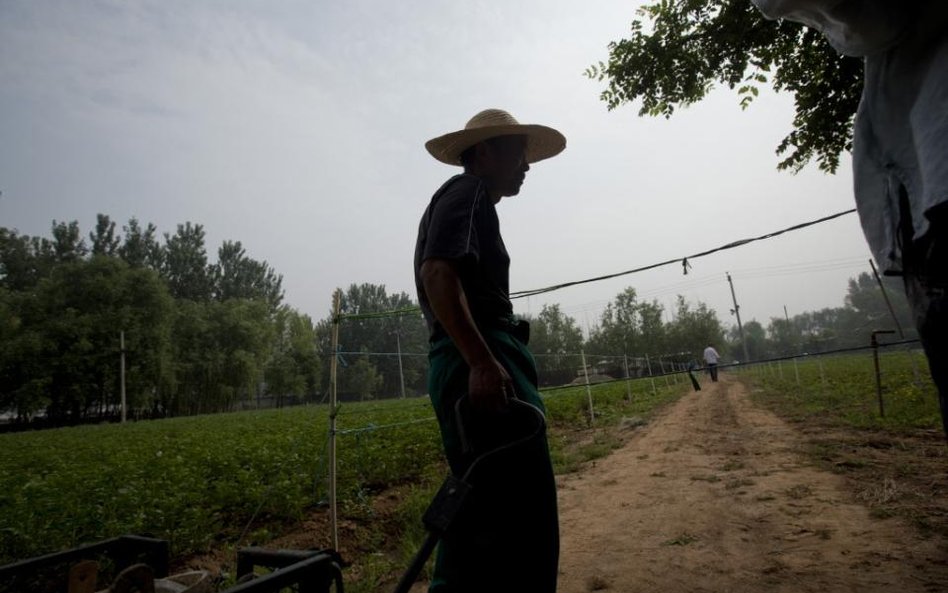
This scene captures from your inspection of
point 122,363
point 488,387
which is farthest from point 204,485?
point 122,363

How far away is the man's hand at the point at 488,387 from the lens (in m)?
1.46

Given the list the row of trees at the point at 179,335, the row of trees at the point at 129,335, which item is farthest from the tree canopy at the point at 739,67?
the row of trees at the point at 129,335

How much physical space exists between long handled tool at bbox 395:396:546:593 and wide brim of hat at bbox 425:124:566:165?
1325 mm

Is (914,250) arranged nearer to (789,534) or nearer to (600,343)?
(789,534)

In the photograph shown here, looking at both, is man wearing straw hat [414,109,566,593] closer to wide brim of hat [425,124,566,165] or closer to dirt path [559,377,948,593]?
wide brim of hat [425,124,566,165]

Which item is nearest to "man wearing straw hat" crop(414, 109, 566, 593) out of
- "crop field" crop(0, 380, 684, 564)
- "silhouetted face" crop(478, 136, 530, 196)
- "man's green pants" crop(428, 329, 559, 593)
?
"man's green pants" crop(428, 329, 559, 593)

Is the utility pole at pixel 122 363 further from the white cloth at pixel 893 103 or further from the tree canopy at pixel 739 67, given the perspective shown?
the white cloth at pixel 893 103

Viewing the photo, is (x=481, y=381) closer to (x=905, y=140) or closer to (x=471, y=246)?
(x=471, y=246)

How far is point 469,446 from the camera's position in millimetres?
1433

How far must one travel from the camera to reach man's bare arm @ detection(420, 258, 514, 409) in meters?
1.46

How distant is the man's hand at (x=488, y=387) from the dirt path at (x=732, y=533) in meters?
1.97

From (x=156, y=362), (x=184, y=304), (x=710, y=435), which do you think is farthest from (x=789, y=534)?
(x=184, y=304)

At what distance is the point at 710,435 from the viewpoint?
783 centimetres

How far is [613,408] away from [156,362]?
33528mm
